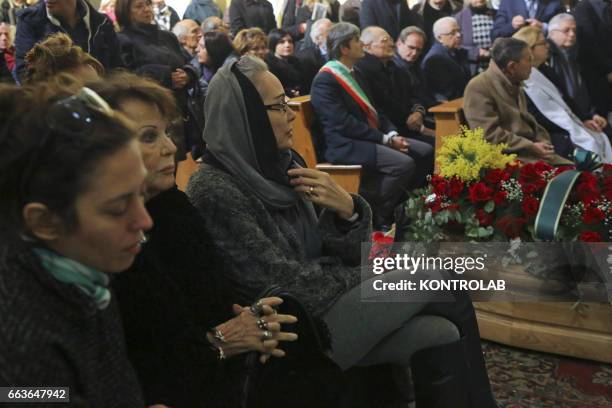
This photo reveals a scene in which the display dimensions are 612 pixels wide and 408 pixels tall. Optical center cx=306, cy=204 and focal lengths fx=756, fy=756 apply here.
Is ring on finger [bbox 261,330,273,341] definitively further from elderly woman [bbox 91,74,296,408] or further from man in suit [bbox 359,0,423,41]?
man in suit [bbox 359,0,423,41]

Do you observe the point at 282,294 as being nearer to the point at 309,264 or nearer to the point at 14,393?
the point at 309,264

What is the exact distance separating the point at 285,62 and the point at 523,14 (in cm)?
197

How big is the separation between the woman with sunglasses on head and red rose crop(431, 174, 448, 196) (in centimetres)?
215

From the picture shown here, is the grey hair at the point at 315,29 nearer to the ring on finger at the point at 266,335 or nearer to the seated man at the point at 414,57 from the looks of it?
the seated man at the point at 414,57

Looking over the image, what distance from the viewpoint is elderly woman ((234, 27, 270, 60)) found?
216 inches

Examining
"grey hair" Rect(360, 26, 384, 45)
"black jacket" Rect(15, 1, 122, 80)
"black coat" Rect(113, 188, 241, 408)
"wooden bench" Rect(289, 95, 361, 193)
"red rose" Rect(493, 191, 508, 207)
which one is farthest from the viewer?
"grey hair" Rect(360, 26, 384, 45)

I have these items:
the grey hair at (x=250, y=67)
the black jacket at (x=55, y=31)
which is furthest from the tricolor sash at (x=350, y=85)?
the grey hair at (x=250, y=67)

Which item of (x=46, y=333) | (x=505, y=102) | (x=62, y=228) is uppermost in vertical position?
(x=62, y=228)

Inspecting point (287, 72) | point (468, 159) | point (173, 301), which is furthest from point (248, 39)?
point (173, 301)

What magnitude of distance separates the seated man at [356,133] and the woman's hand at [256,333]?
10.5 ft

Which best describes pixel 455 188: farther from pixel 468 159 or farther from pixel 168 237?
pixel 168 237

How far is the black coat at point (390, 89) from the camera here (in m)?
5.45

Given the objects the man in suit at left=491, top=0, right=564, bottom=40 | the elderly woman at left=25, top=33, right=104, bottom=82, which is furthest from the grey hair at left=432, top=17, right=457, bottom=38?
the elderly woman at left=25, top=33, right=104, bottom=82

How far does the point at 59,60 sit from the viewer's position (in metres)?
2.13
